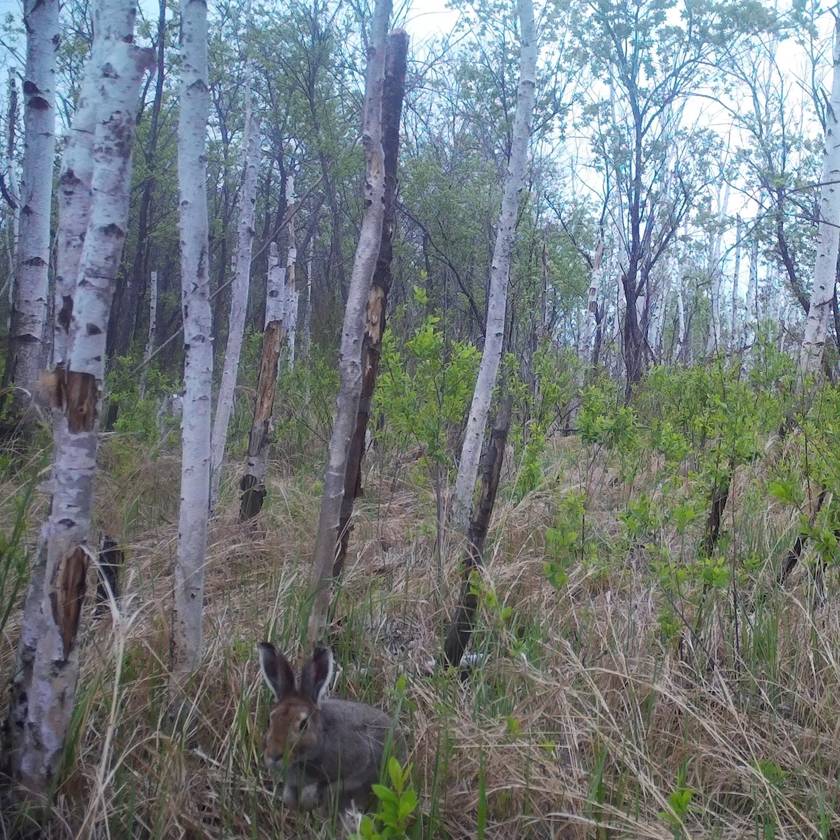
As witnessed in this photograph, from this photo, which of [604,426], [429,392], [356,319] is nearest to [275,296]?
[429,392]

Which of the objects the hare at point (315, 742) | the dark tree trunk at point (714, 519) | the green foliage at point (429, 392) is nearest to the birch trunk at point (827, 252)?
the dark tree trunk at point (714, 519)

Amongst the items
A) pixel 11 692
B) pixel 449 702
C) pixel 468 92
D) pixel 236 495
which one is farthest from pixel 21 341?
pixel 468 92

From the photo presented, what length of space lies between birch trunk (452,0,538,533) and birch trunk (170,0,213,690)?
292cm

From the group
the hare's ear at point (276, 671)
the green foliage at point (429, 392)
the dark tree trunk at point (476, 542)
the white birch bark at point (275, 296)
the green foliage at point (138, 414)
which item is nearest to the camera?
the hare's ear at point (276, 671)

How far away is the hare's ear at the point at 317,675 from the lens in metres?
2.46

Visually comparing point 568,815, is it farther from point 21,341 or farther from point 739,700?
point 21,341

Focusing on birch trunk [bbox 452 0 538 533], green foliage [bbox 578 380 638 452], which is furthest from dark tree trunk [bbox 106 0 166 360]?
green foliage [bbox 578 380 638 452]

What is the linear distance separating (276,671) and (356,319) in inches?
72.3

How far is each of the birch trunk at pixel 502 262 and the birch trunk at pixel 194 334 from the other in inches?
115

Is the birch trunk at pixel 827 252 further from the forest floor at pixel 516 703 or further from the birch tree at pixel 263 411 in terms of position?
the birch tree at pixel 263 411

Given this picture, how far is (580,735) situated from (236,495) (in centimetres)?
470

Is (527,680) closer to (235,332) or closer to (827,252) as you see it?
(235,332)

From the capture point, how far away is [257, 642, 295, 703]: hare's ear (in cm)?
245

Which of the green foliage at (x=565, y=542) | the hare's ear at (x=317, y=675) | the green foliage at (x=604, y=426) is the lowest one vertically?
Result: the hare's ear at (x=317, y=675)
